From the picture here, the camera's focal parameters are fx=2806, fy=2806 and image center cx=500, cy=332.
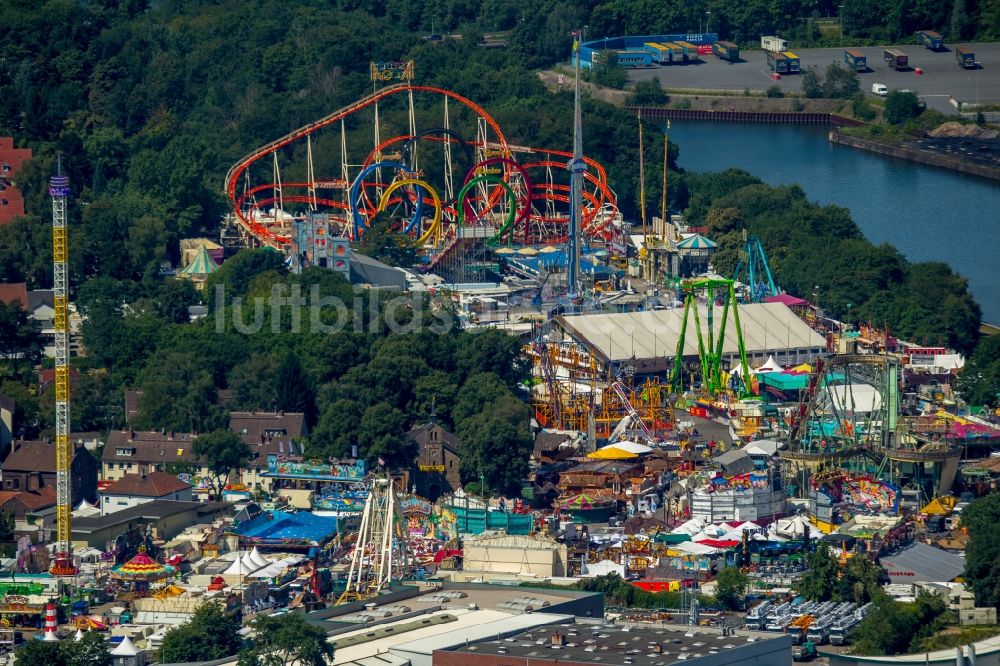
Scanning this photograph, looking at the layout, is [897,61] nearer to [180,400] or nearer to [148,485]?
[180,400]

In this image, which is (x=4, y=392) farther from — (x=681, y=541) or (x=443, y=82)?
(x=443, y=82)

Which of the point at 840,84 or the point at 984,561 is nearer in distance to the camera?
the point at 984,561

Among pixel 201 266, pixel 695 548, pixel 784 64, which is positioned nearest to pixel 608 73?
pixel 784 64

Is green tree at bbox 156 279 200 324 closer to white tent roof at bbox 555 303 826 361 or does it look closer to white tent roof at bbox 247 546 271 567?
white tent roof at bbox 555 303 826 361

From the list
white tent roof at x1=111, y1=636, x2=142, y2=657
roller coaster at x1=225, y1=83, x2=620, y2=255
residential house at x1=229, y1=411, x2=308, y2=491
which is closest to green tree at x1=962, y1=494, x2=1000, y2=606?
white tent roof at x1=111, y1=636, x2=142, y2=657

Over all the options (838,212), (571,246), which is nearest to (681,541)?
(571,246)

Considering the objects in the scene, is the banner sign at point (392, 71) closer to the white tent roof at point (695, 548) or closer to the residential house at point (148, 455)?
the residential house at point (148, 455)
